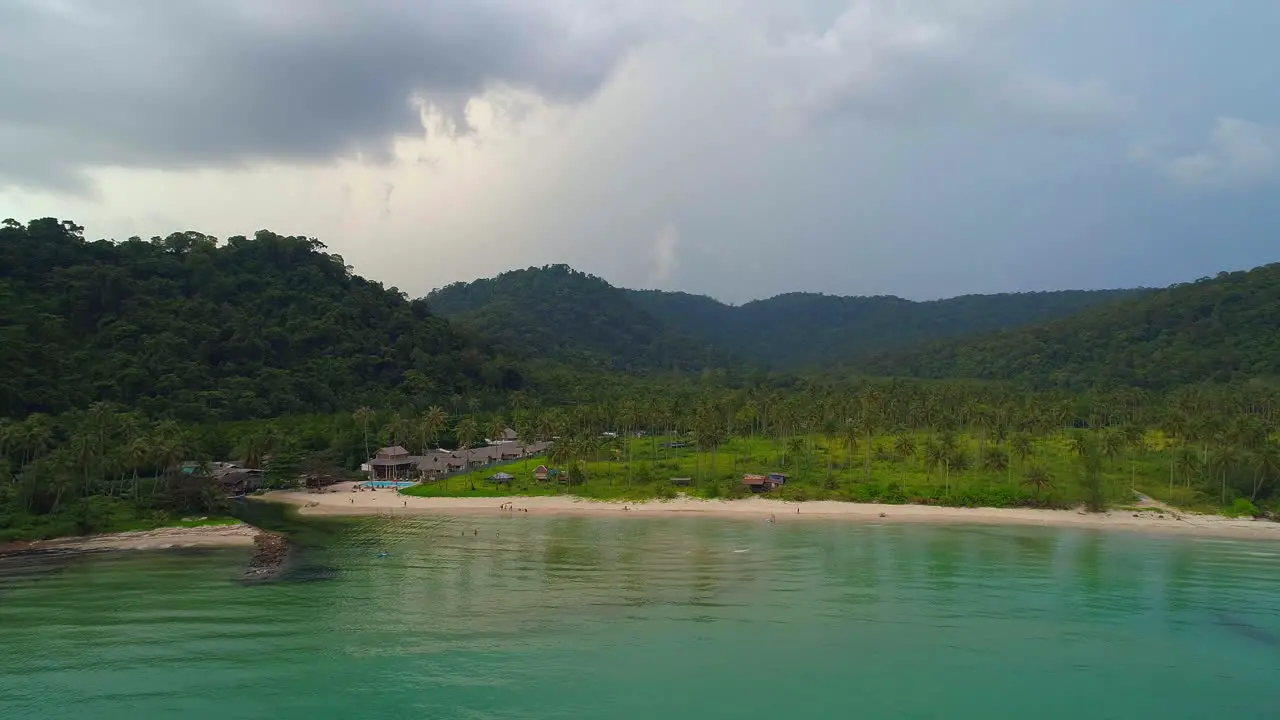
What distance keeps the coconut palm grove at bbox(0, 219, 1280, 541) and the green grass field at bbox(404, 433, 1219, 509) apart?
41cm

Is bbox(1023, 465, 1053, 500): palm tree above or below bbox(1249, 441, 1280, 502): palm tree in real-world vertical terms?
below

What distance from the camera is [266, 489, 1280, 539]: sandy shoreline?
67500 mm

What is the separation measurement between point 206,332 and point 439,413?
50387 mm

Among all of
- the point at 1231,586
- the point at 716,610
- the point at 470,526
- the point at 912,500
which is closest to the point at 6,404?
the point at 470,526

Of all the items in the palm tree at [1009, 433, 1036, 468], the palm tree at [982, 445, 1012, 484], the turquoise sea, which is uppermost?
the palm tree at [1009, 433, 1036, 468]

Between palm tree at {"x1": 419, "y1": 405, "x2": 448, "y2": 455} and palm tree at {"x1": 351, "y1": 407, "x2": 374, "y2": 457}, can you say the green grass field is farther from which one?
palm tree at {"x1": 351, "y1": 407, "x2": 374, "y2": 457}

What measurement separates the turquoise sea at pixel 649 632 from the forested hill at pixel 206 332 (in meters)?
61.7

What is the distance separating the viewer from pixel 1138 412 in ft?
353

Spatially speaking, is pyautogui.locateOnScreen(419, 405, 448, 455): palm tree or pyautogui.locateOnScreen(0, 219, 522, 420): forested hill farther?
pyautogui.locateOnScreen(0, 219, 522, 420): forested hill

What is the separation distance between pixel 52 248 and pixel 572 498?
112024 millimetres

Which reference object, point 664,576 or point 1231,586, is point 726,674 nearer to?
point 664,576

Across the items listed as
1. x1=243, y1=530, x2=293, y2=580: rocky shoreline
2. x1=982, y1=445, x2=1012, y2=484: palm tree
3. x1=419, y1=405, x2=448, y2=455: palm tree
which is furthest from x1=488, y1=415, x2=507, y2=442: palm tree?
x1=982, y1=445, x2=1012, y2=484: palm tree

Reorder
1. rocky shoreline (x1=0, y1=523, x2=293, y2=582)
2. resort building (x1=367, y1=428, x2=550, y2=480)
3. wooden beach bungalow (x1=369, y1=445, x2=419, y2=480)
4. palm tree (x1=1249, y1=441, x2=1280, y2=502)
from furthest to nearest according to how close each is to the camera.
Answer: wooden beach bungalow (x1=369, y1=445, x2=419, y2=480) → resort building (x1=367, y1=428, x2=550, y2=480) → palm tree (x1=1249, y1=441, x2=1280, y2=502) → rocky shoreline (x1=0, y1=523, x2=293, y2=582)

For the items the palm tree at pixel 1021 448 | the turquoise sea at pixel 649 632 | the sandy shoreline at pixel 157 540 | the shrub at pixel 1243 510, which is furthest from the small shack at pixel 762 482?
the sandy shoreline at pixel 157 540
